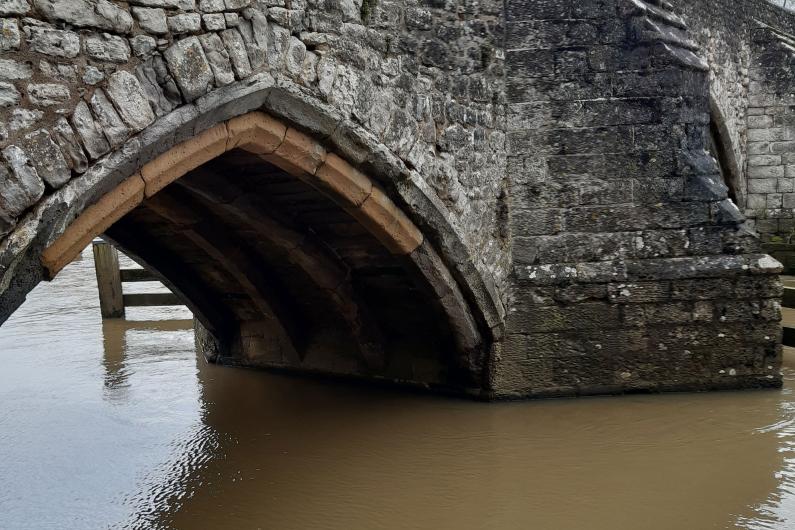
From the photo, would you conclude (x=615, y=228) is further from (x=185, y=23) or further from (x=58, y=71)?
(x=58, y=71)

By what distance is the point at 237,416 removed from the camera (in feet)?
17.9

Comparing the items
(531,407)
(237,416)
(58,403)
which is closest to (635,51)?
(531,407)

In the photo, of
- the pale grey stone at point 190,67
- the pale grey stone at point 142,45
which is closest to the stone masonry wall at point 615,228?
the pale grey stone at point 190,67

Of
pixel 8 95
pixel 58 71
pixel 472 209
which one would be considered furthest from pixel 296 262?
pixel 8 95

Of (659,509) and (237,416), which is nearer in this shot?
(659,509)

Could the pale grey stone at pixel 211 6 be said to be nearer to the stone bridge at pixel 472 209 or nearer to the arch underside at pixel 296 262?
the stone bridge at pixel 472 209

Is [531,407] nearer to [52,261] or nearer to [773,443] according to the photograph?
[773,443]

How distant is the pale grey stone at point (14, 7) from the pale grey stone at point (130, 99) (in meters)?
0.36

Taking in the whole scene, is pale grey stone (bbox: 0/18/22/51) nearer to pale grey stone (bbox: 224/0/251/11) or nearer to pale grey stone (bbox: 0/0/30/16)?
pale grey stone (bbox: 0/0/30/16)

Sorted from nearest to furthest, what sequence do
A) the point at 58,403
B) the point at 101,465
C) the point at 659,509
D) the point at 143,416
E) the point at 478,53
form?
1. the point at 659,509
2. the point at 101,465
3. the point at 478,53
4. the point at 143,416
5. the point at 58,403

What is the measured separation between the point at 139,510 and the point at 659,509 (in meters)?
2.37

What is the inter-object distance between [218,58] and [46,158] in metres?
0.88

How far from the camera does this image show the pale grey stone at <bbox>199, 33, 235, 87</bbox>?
3381 mm

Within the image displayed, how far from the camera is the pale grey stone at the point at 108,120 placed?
3.01m
